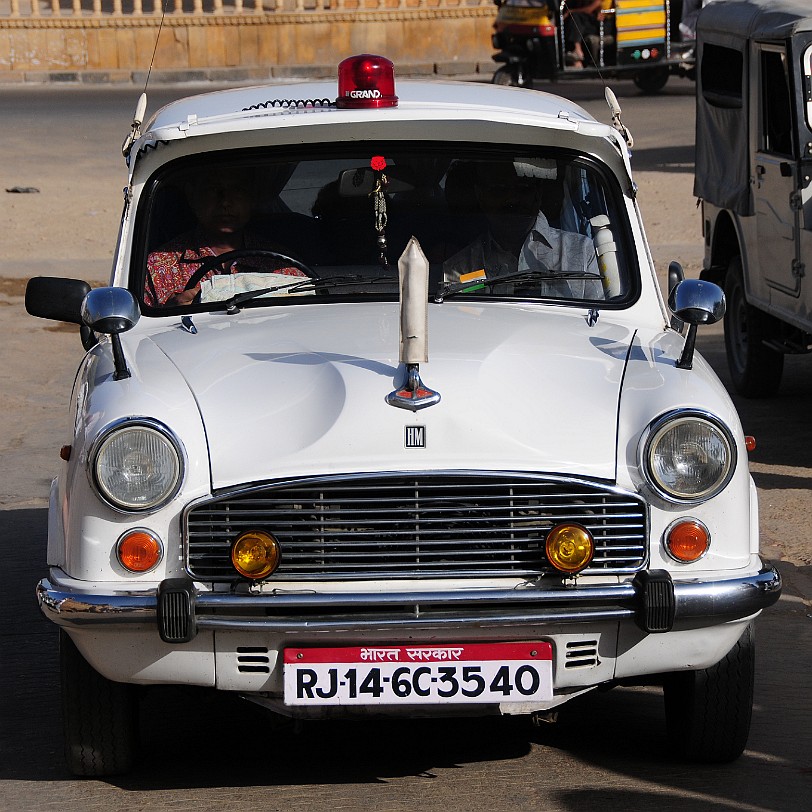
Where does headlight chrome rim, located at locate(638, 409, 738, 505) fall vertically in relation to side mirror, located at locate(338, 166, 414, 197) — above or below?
below

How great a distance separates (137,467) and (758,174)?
235 inches

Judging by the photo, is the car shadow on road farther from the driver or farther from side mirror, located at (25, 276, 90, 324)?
the driver

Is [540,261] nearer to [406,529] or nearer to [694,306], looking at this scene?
[694,306]

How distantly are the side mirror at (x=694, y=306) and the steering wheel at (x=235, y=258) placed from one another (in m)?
1.16

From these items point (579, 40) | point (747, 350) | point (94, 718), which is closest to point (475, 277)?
point (94, 718)

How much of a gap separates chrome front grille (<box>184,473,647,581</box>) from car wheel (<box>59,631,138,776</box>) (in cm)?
48

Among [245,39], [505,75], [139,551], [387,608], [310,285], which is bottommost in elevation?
[387,608]

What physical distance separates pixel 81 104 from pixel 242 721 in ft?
72.4

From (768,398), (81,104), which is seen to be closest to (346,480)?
(768,398)

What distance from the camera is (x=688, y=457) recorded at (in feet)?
12.7

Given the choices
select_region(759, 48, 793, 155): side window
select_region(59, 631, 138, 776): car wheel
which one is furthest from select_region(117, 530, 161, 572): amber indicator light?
select_region(759, 48, 793, 155): side window

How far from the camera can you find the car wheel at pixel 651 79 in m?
25.8

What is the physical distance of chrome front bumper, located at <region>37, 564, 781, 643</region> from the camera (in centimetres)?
371

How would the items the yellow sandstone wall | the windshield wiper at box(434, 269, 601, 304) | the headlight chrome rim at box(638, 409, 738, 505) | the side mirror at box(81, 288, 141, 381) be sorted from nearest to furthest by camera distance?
the headlight chrome rim at box(638, 409, 738, 505) < the side mirror at box(81, 288, 141, 381) < the windshield wiper at box(434, 269, 601, 304) < the yellow sandstone wall
